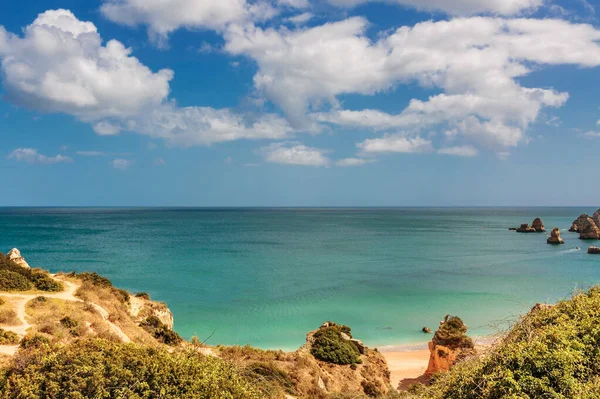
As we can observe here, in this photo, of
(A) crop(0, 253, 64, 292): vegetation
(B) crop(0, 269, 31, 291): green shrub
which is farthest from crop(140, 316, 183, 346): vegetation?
(B) crop(0, 269, 31, 291): green shrub

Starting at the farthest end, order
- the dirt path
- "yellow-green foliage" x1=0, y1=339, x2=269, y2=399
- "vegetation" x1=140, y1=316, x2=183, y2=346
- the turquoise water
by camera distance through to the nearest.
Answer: the turquoise water
"vegetation" x1=140, y1=316, x2=183, y2=346
the dirt path
"yellow-green foliage" x1=0, y1=339, x2=269, y2=399

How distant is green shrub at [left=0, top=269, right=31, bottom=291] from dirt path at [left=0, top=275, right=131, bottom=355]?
1.03 m

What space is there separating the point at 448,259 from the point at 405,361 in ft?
161

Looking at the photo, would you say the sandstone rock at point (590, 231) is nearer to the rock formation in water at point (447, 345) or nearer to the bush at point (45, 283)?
the rock formation in water at point (447, 345)

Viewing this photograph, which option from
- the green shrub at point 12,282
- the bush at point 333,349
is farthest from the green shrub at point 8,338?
the bush at point 333,349

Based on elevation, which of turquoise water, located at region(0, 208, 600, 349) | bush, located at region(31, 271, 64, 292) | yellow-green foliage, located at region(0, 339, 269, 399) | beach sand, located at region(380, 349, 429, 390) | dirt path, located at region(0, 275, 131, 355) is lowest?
beach sand, located at region(380, 349, 429, 390)

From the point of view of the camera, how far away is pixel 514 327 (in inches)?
475

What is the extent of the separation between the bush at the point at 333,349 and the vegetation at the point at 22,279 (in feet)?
61.0

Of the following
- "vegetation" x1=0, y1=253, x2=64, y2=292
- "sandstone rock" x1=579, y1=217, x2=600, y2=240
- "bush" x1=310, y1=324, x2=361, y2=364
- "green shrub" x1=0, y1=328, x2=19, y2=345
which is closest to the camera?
"green shrub" x1=0, y1=328, x2=19, y2=345

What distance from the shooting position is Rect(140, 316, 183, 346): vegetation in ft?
75.5

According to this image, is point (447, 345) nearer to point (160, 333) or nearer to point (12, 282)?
point (160, 333)

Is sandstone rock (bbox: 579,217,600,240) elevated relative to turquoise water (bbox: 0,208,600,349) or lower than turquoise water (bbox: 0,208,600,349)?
elevated

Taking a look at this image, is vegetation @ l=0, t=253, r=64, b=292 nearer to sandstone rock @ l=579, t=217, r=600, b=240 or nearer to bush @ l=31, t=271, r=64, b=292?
bush @ l=31, t=271, r=64, b=292

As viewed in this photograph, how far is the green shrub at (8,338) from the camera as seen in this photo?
16.6m
